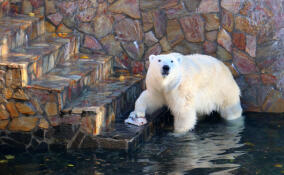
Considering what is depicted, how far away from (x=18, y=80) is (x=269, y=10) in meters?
4.10

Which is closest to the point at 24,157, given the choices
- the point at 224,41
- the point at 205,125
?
the point at 205,125

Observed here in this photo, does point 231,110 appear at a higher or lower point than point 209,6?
lower

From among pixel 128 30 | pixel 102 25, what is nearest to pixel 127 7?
pixel 128 30

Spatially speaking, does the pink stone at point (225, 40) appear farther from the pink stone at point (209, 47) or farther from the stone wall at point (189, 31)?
the pink stone at point (209, 47)

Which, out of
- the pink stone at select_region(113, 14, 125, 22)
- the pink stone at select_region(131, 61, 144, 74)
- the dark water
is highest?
the pink stone at select_region(113, 14, 125, 22)

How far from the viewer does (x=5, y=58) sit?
7.54 meters

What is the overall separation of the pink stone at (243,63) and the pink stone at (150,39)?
1366mm

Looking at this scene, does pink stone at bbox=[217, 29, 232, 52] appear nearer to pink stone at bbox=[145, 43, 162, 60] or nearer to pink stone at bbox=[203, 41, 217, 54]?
pink stone at bbox=[203, 41, 217, 54]

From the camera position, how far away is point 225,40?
8781mm

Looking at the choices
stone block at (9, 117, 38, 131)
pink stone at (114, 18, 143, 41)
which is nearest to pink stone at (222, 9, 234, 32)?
pink stone at (114, 18, 143, 41)

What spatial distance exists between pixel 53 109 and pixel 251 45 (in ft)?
11.4

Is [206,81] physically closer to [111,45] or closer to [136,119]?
[136,119]

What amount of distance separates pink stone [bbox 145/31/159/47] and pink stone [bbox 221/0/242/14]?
1.27m

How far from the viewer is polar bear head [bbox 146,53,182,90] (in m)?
7.29
